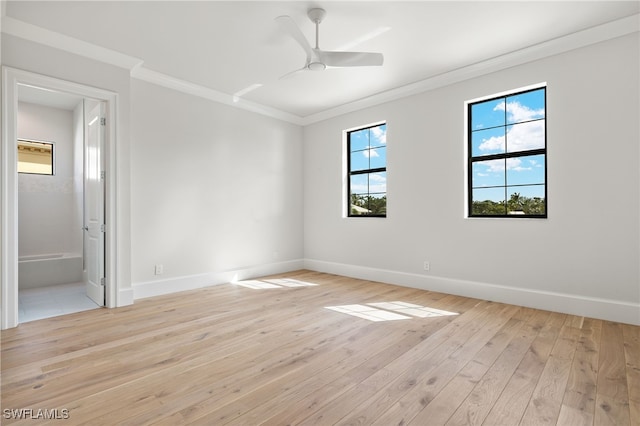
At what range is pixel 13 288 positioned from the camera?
2.95 metres

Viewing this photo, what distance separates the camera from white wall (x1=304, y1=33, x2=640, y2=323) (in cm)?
303

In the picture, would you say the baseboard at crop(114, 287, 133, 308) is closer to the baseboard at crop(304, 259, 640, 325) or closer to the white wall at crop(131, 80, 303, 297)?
the white wall at crop(131, 80, 303, 297)

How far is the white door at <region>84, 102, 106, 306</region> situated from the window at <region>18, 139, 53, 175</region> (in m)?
1.86

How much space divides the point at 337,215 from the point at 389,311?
7.81 ft

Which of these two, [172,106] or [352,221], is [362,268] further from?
[172,106]

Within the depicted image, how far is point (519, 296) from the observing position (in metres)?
3.58

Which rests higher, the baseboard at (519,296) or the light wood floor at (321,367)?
the baseboard at (519,296)

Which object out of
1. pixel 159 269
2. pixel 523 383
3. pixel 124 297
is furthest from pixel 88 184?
pixel 523 383

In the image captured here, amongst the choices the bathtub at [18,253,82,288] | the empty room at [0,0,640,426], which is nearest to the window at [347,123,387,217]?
the empty room at [0,0,640,426]

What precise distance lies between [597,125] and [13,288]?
5.81 m

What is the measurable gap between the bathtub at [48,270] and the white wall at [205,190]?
73.4 inches

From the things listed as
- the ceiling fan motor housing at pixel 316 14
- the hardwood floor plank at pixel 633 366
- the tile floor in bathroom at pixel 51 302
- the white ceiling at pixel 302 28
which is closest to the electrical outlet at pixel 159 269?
the tile floor in bathroom at pixel 51 302

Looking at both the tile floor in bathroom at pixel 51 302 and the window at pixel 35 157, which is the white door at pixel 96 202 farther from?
the window at pixel 35 157

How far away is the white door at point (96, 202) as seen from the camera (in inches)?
143
